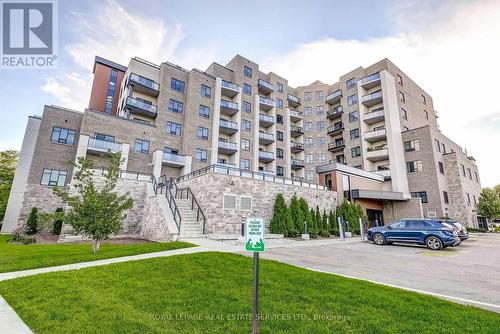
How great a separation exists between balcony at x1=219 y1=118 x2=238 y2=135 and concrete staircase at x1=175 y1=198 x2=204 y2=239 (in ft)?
57.7

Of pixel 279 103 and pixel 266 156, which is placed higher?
pixel 279 103

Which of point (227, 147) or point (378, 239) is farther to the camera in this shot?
point (227, 147)

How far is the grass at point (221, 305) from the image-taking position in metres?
3.69

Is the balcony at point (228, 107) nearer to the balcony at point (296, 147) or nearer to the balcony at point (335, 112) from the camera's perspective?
the balcony at point (296, 147)

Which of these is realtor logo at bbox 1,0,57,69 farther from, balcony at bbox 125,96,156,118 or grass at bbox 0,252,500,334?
balcony at bbox 125,96,156,118

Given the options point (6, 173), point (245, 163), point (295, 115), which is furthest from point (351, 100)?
point (6, 173)

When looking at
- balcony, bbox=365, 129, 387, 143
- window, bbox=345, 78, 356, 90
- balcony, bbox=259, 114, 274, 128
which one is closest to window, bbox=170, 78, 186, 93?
balcony, bbox=259, 114, 274, 128

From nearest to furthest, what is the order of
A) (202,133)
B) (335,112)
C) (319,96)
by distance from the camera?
(202,133) → (335,112) → (319,96)

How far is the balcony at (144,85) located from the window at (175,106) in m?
2.07

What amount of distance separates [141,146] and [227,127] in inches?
440

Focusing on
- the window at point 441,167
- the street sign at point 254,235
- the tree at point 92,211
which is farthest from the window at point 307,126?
the street sign at point 254,235

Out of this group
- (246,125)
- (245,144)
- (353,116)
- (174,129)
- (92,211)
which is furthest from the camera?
(353,116)

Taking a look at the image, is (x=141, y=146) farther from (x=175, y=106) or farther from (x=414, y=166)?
(x=414, y=166)

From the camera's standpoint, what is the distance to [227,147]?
32.8 m
